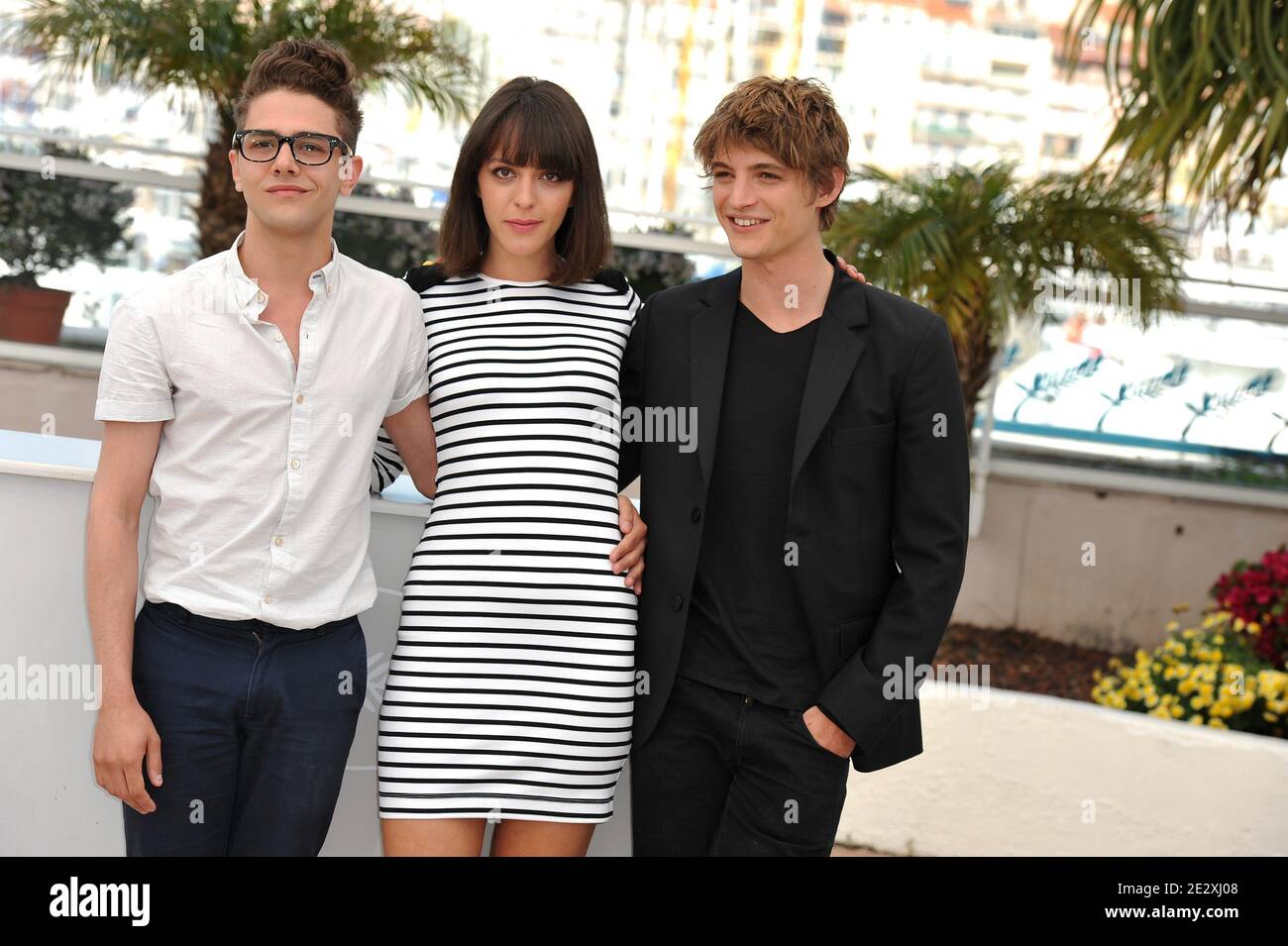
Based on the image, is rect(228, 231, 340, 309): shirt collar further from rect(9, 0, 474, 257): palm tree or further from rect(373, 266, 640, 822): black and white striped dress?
rect(9, 0, 474, 257): palm tree

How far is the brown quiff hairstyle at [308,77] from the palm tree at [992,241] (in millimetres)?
3226

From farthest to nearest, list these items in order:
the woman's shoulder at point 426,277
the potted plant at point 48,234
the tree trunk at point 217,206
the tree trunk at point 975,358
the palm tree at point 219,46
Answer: the potted plant at point 48,234, the tree trunk at point 217,206, the palm tree at point 219,46, the tree trunk at point 975,358, the woman's shoulder at point 426,277

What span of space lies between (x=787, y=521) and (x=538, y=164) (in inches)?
31.9

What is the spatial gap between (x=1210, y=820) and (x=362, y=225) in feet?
16.9

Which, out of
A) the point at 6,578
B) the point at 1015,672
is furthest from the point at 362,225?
the point at 6,578

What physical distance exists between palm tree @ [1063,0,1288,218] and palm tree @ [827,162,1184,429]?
1.35 ft

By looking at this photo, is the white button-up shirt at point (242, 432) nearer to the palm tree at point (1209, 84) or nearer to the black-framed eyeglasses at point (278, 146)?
the black-framed eyeglasses at point (278, 146)

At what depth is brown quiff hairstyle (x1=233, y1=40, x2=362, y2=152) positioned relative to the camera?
2.19 metres

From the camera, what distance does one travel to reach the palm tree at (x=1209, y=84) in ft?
14.8

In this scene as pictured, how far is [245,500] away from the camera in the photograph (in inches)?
84.2

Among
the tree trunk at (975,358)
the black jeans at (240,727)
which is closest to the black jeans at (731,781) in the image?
the black jeans at (240,727)

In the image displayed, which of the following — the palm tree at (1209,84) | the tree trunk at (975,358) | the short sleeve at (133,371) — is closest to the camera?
the short sleeve at (133,371)
